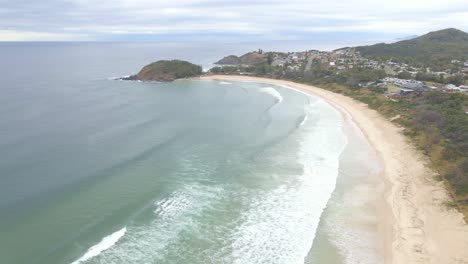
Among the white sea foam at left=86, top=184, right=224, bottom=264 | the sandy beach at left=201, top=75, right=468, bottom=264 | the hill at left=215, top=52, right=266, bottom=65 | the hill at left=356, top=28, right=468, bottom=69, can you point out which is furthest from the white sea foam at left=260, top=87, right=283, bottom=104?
the hill at left=215, top=52, right=266, bottom=65

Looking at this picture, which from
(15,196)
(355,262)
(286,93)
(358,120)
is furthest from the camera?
(286,93)

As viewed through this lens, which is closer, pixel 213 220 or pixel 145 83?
pixel 213 220

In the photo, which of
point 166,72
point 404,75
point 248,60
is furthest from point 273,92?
point 248,60

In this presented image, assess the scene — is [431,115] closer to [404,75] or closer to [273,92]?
[273,92]

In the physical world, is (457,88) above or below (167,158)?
above

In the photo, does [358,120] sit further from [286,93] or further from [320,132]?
[286,93]

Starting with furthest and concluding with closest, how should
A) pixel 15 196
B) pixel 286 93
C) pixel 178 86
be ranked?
pixel 178 86 → pixel 286 93 → pixel 15 196

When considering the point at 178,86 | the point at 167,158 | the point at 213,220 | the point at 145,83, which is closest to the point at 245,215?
the point at 213,220
